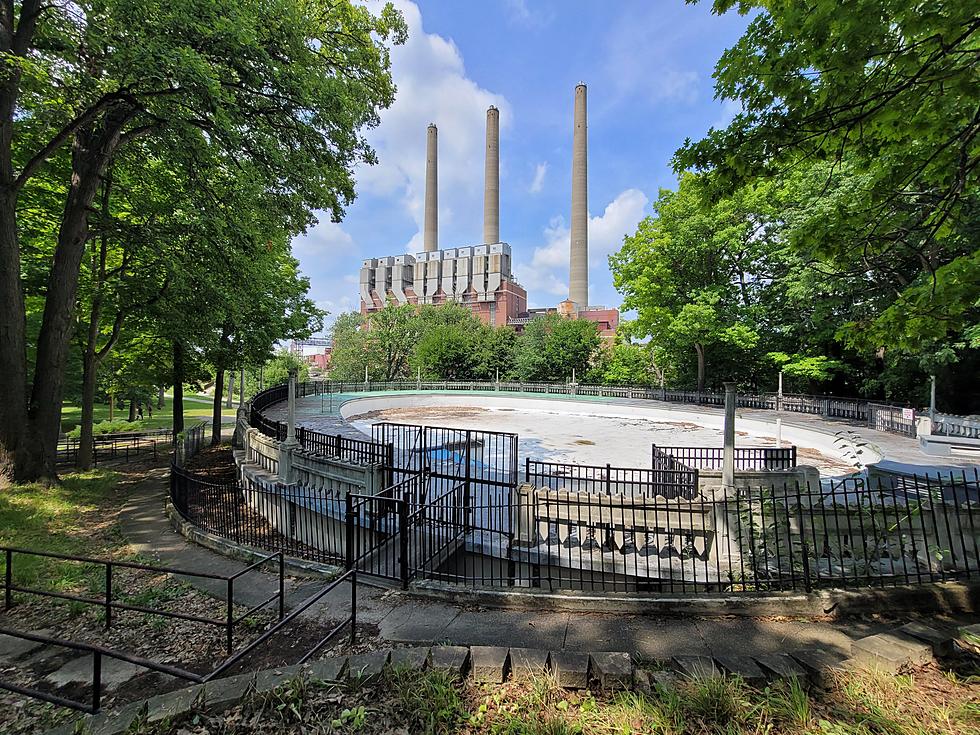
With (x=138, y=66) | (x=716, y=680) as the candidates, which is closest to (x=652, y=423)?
(x=716, y=680)

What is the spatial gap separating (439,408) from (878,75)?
27.7m

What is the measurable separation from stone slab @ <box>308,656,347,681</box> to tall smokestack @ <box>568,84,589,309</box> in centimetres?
6982

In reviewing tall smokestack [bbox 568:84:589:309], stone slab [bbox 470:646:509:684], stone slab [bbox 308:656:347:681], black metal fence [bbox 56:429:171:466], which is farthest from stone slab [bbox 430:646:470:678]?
tall smokestack [bbox 568:84:589:309]

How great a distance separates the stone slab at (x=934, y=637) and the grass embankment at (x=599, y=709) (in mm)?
370

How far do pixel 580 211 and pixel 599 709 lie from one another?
72.8 metres

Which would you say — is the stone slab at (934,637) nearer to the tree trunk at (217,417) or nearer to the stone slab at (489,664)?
the stone slab at (489,664)

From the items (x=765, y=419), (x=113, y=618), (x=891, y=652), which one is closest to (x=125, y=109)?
(x=113, y=618)

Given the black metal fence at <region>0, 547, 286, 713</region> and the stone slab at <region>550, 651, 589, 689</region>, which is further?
the stone slab at <region>550, 651, 589, 689</region>

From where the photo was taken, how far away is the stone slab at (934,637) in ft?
12.2

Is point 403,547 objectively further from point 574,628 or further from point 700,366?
point 700,366

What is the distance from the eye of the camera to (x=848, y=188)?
18.8 metres

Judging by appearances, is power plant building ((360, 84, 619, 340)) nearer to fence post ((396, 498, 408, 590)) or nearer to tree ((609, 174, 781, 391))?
tree ((609, 174, 781, 391))

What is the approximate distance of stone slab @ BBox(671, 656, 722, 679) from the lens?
3.27 metres

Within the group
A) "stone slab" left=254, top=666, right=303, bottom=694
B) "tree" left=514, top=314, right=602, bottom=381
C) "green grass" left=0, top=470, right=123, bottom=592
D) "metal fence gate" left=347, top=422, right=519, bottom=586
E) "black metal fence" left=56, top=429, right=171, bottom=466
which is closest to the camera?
"stone slab" left=254, top=666, right=303, bottom=694
